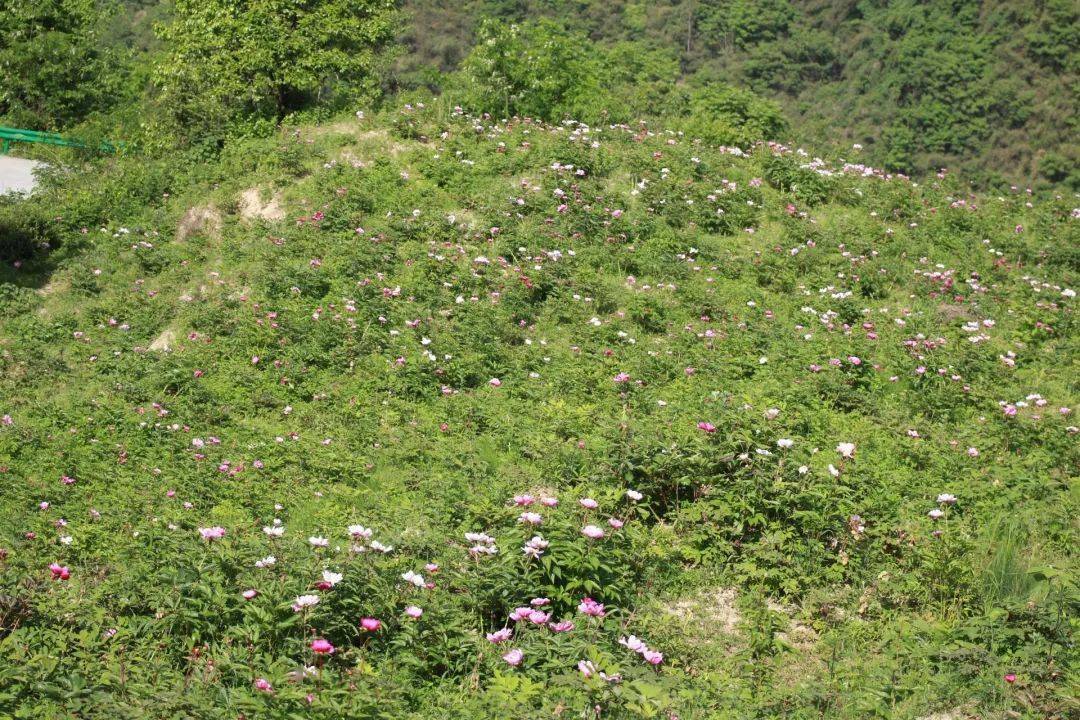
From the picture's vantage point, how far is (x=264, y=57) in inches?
584

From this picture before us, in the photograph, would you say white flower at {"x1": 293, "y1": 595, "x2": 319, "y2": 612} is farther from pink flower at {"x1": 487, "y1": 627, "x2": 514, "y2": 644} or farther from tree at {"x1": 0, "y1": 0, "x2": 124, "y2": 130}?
tree at {"x1": 0, "y1": 0, "x2": 124, "y2": 130}

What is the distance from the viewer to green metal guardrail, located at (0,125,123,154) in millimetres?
16969

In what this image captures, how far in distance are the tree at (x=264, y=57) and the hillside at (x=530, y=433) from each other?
3.61ft

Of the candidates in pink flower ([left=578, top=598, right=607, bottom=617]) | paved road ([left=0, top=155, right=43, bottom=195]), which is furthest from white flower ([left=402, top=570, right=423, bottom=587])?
paved road ([left=0, top=155, right=43, bottom=195])

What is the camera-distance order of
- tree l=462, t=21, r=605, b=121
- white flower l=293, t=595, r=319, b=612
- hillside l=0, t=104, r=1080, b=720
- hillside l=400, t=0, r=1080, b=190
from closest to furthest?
white flower l=293, t=595, r=319, b=612
hillside l=0, t=104, r=1080, b=720
tree l=462, t=21, r=605, b=121
hillside l=400, t=0, r=1080, b=190

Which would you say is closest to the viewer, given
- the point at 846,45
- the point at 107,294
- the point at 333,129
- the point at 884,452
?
the point at 884,452

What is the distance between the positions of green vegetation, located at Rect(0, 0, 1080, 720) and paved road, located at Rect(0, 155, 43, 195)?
0.84 meters

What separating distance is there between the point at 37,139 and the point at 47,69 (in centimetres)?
453

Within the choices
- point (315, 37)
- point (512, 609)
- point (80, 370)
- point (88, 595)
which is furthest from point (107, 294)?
point (512, 609)

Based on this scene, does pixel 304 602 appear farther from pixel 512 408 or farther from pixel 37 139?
pixel 37 139

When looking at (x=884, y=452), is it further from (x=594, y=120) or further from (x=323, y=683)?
(x=594, y=120)

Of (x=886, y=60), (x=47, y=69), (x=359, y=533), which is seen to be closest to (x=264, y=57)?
(x=47, y=69)

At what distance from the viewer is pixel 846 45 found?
74.1 metres

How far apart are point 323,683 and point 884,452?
513 cm
